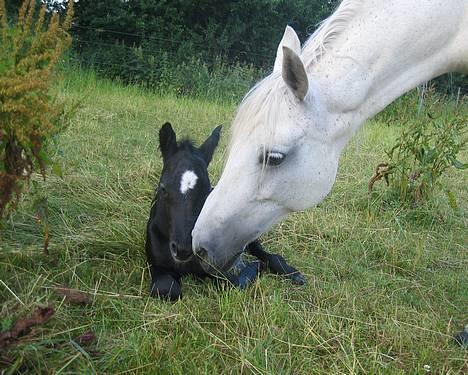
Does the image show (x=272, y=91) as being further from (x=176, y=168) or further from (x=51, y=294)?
(x=51, y=294)

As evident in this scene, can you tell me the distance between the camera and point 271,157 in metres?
1.84

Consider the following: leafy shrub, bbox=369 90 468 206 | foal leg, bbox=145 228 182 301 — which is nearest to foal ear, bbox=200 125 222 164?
foal leg, bbox=145 228 182 301

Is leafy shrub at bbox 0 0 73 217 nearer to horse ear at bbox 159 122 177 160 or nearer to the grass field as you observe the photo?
the grass field

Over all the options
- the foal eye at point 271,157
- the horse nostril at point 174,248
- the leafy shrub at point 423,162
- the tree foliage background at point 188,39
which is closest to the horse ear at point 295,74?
the foal eye at point 271,157

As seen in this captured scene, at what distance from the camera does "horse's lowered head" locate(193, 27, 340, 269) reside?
184cm

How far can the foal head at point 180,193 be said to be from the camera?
7.23 feet

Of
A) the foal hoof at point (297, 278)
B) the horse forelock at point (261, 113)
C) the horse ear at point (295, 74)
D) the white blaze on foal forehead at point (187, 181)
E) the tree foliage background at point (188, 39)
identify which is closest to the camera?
the horse ear at point (295, 74)

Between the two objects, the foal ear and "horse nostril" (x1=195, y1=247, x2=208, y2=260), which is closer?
"horse nostril" (x1=195, y1=247, x2=208, y2=260)

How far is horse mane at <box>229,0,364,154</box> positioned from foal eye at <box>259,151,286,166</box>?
0.12 ft

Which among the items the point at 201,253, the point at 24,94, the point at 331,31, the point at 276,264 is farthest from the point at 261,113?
the point at 276,264

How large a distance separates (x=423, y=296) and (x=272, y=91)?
4.49 feet

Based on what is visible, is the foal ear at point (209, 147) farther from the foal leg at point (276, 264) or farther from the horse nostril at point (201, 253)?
the horse nostril at point (201, 253)

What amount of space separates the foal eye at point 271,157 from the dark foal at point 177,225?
1.84ft

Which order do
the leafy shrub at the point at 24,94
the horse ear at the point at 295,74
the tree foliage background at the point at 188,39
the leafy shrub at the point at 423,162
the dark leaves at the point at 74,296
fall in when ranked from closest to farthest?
the leafy shrub at the point at 24,94 < the horse ear at the point at 295,74 < the dark leaves at the point at 74,296 < the leafy shrub at the point at 423,162 < the tree foliage background at the point at 188,39
